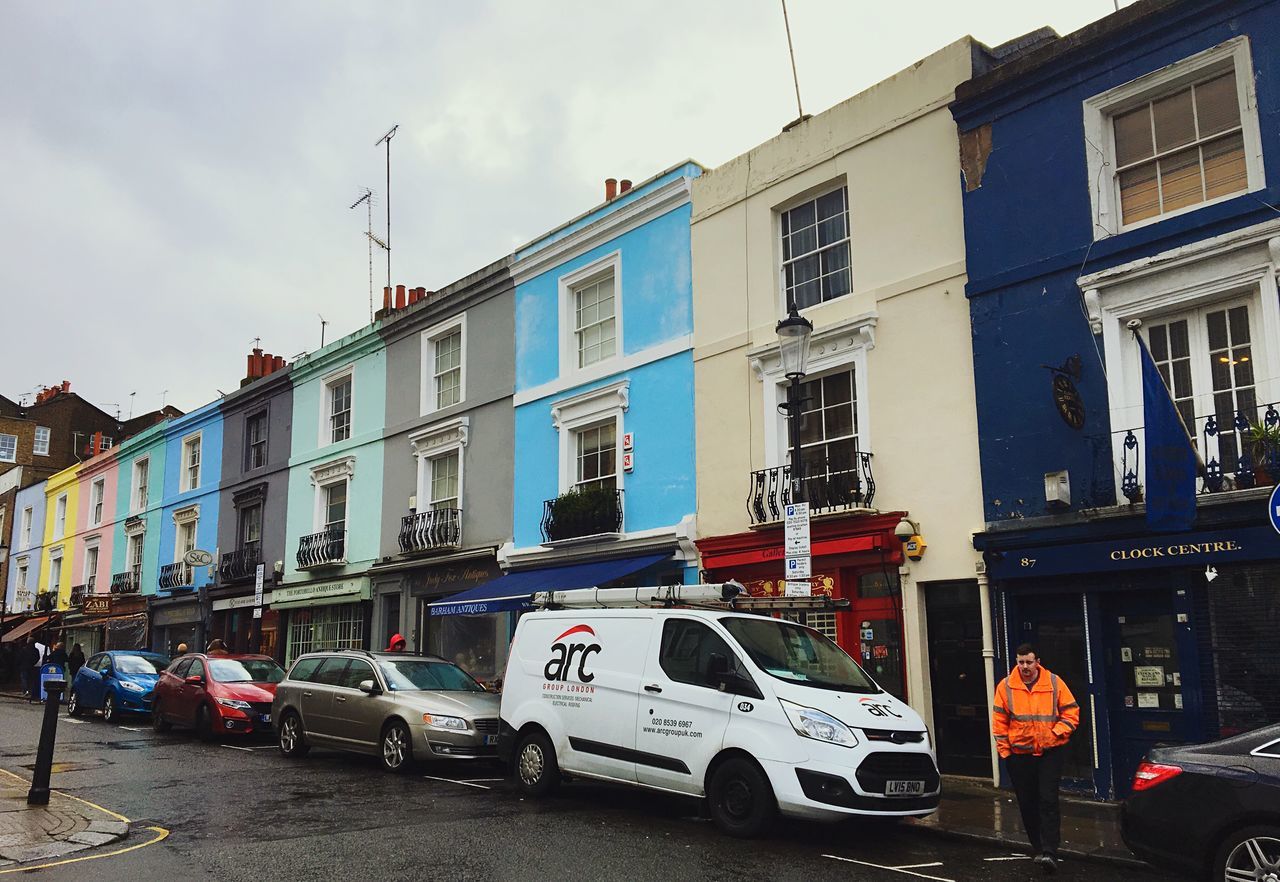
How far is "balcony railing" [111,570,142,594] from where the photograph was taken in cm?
3228

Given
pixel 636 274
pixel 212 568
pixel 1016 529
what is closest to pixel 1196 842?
pixel 1016 529

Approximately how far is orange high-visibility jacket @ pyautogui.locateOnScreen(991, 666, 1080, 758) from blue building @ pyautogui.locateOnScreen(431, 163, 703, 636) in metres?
7.81

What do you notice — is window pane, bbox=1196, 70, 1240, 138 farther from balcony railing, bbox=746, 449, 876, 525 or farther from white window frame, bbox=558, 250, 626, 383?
white window frame, bbox=558, 250, 626, 383

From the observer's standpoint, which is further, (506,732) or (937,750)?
(937,750)

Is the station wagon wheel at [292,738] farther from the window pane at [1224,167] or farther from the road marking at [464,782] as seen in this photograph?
the window pane at [1224,167]

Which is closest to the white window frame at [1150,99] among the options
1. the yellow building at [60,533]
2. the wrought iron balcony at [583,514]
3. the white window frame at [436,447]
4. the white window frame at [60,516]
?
the wrought iron balcony at [583,514]

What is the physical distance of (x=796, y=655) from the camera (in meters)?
9.72

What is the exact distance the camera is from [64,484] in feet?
127

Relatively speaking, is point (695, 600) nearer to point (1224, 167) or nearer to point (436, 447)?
point (1224, 167)

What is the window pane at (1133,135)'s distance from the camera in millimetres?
12078

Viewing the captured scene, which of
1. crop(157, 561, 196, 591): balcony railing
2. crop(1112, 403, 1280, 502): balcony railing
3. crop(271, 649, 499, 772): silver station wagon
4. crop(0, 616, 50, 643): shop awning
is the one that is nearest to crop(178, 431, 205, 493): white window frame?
crop(157, 561, 196, 591): balcony railing

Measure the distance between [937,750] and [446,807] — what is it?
6146 millimetres

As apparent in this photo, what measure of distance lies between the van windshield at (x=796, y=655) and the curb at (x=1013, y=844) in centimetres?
130

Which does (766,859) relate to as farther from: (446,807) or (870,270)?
(870,270)
